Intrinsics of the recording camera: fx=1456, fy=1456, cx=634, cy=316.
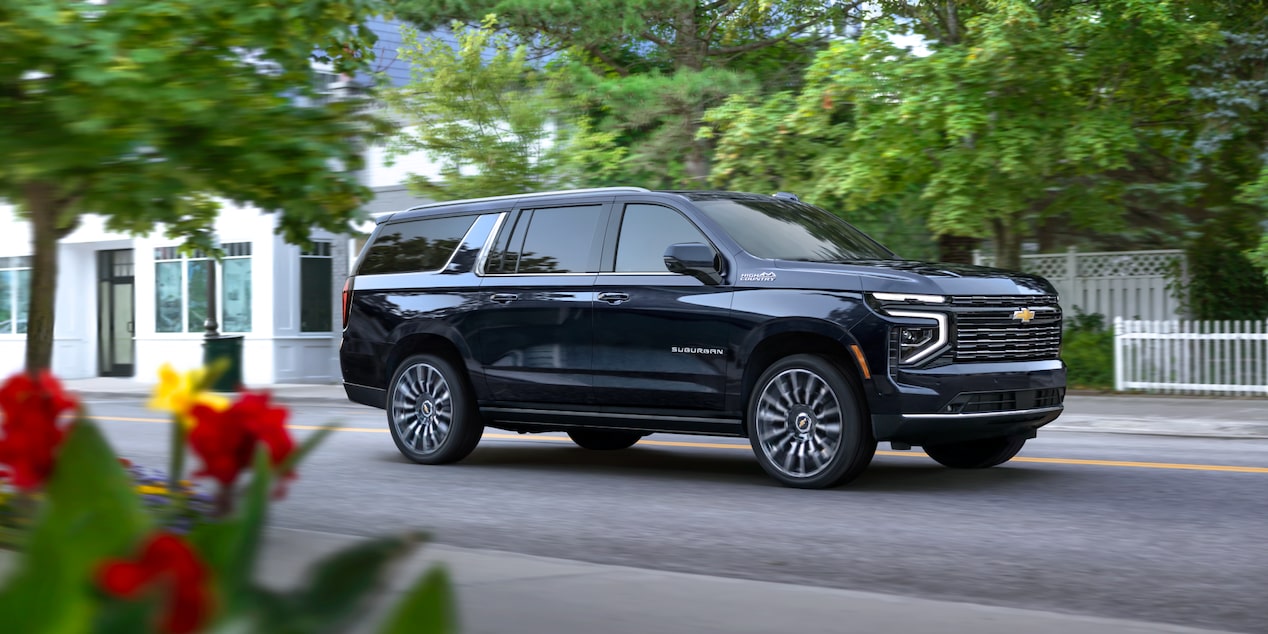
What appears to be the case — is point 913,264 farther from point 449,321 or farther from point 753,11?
point 753,11

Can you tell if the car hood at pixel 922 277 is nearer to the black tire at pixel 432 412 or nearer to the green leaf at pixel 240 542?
the black tire at pixel 432 412

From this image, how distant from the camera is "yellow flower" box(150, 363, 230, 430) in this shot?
2.60 m

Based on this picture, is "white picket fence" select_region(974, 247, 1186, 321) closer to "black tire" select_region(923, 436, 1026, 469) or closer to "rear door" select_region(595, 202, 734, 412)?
"black tire" select_region(923, 436, 1026, 469)

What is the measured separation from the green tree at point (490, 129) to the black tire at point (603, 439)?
29.3ft

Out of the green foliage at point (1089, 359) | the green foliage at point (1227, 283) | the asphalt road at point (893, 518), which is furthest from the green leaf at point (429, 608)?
the green foliage at point (1227, 283)

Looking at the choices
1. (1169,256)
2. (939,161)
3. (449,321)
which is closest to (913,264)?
(449,321)

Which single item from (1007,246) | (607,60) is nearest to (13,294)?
(607,60)

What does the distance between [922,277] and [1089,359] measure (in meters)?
12.2

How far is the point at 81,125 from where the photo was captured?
528 centimetres

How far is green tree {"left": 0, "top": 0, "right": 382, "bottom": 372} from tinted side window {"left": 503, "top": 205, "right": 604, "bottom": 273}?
3848 mm

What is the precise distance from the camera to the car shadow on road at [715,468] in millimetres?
9586

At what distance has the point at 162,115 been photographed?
18.0ft

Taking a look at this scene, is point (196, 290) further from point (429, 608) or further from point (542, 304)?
point (429, 608)

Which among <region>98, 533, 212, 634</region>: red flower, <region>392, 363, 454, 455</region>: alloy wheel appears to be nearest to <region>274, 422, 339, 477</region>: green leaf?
<region>98, 533, 212, 634</region>: red flower
